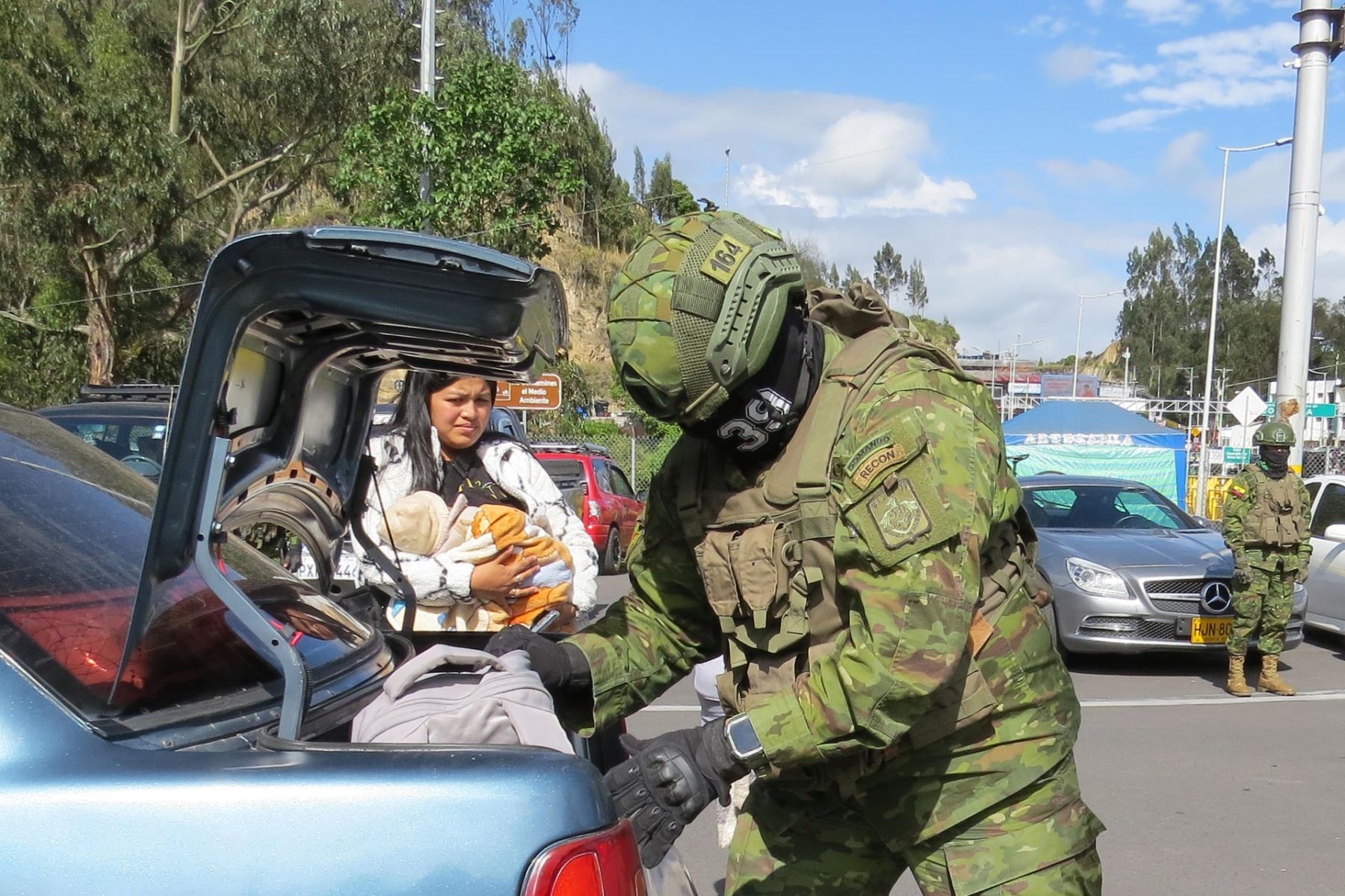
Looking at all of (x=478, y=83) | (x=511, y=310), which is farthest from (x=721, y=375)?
(x=478, y=83)

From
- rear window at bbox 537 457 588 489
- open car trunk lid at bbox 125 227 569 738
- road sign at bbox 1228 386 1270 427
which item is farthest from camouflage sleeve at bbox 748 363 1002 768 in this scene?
road sign at bbox 1228 386 1270 427

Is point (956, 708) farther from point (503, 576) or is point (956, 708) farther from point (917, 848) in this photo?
point (503, 576)

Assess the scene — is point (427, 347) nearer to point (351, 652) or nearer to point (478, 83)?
point (351, 652)

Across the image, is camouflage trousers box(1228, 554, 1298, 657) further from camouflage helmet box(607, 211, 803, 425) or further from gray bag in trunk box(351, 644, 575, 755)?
gray bag in trunk box(351, 644, 575, 755)

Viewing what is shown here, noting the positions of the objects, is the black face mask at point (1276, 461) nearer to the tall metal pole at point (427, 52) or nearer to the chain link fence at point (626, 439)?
the tall metal pole at point (427, 52)

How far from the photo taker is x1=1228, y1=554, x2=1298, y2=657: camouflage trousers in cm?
762

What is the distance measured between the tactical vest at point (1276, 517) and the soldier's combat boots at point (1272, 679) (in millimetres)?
802

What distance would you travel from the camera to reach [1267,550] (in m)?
7.61

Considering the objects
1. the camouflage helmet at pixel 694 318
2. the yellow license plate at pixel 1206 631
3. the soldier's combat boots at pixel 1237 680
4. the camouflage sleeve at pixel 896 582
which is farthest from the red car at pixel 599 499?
the camouflage sleeve at pixel 896 582

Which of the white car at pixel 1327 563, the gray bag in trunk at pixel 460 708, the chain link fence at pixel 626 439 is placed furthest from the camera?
the chain link fence at pixel 626 439

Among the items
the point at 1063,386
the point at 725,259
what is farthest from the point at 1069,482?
the point at 1063,386

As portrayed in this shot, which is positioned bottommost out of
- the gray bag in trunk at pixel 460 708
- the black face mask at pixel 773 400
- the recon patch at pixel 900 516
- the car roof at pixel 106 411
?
the gray bag in trunk at pixel 460 708

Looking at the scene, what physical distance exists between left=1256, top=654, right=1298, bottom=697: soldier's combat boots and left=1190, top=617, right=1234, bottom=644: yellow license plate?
1.02 feet

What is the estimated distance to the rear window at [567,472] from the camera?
13.9m
